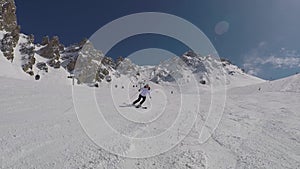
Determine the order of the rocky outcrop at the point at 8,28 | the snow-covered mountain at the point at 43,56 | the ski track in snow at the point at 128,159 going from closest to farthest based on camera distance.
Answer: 1. the ski track in snow at the point at 128,159
2. the rocky outcrop at the point at 8,28
3. the snow-covered mountain at the point at 43,56

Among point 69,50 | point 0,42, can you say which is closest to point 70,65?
A: point 69,50

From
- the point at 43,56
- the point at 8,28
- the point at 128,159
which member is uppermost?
the point at 8,28

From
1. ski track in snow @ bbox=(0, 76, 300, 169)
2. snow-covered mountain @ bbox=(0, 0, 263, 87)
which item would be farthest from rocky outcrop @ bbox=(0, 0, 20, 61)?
ski track in snow @ bbox=(0, 76, 300, 169)

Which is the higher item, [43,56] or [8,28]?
[8,28]

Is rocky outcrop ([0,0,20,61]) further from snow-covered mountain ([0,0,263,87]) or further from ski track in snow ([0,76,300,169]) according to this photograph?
ski track in snow ([0,76,300,169])

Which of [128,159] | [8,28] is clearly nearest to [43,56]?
[8,28]

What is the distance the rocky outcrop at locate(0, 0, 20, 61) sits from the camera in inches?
2810

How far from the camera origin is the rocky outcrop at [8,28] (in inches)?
2810

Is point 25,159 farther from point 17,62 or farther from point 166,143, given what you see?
point 17,62

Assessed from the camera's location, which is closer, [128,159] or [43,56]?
[128,159]

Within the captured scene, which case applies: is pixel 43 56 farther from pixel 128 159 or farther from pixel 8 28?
pixel 128 159

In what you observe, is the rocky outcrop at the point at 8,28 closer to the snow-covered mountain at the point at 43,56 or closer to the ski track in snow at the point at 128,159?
the snow-covered mountain at the point at 43,56

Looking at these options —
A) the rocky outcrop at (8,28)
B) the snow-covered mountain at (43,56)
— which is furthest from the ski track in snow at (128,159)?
the rocky outcrop at (8,28)

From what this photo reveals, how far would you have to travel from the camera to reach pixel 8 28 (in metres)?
83.6
